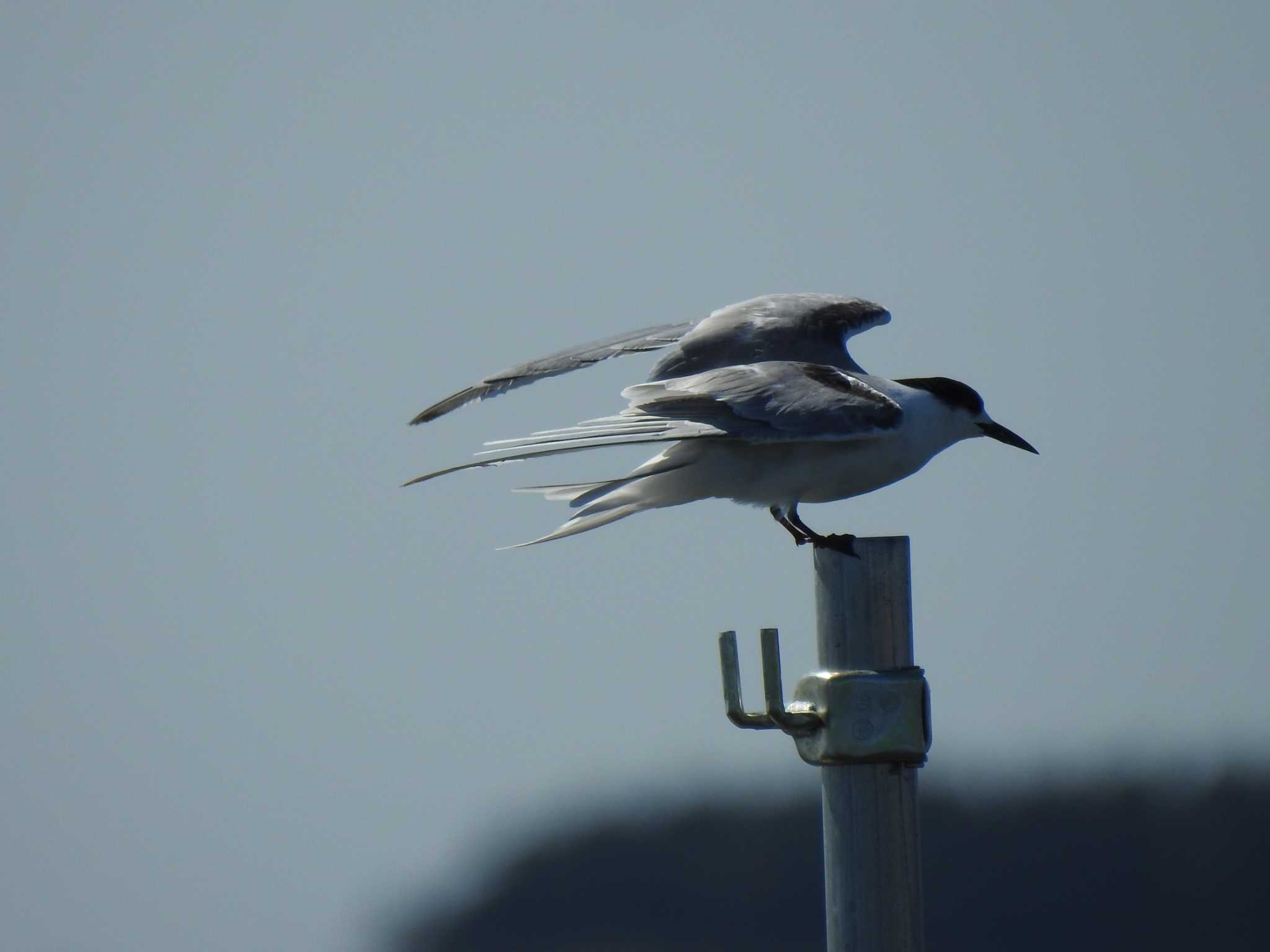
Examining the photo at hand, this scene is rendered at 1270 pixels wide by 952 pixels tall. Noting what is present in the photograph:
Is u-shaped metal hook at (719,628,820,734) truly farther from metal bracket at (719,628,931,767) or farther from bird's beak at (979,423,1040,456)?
bird's beak at (979,423,1040,456)

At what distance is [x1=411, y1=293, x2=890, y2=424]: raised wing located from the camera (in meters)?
7.92

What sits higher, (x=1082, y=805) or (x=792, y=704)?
(x=792, y=704)

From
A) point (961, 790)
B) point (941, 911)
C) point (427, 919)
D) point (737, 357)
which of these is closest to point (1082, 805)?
point (961, 790)

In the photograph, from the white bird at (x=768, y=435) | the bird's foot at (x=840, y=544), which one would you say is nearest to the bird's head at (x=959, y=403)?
the white bird at (x=768, y=435)

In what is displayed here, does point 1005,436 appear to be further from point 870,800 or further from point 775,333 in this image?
point 870,800

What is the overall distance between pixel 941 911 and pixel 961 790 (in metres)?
5.92

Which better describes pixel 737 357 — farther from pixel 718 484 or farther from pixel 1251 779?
pixel 1251 779

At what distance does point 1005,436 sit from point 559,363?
80.7 inches

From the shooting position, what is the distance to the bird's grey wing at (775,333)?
8.12m

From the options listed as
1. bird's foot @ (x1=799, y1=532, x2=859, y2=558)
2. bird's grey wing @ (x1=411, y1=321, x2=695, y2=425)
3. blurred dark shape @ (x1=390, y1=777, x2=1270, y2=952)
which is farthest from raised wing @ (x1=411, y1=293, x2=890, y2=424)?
blurred dark shape @ (x1=390, y1=777, x2=1270, y2=952)

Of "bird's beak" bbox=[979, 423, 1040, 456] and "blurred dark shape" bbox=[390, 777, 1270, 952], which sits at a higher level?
"bird's beak" bbox=[979, 423, 1040, 456]

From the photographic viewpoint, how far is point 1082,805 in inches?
2483

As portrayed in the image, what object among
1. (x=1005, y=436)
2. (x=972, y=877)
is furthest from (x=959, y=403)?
(x=972, y=877)

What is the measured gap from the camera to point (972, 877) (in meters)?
59.5
